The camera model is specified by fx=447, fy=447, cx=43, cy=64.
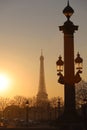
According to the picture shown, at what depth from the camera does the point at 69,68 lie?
97.0 feet

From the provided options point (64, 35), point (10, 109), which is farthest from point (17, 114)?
point (64, 35)

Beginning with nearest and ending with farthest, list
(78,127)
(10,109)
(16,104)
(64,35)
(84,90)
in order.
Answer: (78,127) < (64,35) < (84,90) < (10,109) < (16,104)

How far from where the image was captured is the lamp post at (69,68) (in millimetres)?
28969

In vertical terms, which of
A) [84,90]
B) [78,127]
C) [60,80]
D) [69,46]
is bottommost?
[78,127]

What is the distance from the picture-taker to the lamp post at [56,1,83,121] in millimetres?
28969

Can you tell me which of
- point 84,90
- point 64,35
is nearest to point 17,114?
point 84,90

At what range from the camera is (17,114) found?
434ft

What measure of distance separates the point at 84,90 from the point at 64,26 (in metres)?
63.3

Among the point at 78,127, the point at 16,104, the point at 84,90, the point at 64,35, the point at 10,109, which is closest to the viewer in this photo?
the point at 78,127

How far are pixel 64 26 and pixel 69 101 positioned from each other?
509cm

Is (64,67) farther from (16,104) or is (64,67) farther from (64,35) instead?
(16,104)

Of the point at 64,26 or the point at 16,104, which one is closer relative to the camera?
the point at 64,26

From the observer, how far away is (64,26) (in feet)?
99.5

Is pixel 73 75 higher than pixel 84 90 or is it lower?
lower
